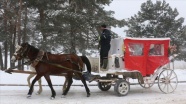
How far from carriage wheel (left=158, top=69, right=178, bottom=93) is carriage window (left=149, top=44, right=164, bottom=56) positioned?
2.34 ft

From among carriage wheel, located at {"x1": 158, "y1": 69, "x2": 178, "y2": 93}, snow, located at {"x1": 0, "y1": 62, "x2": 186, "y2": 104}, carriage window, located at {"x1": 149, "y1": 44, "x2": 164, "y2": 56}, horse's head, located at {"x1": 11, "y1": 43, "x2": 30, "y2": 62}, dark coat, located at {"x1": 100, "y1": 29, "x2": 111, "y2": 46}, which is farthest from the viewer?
carriage wheel, located at {"x1": 158, "y1": 69, "x2": 178, "y2": 93}

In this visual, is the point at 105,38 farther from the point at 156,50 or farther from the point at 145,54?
the point at 156,50

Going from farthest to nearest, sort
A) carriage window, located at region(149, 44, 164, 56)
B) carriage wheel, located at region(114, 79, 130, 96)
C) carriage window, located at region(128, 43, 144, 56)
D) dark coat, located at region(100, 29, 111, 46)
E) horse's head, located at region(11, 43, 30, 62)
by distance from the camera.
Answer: carriage window, located at region(149, 44, 164, 56) < carriage window, located at region(128, 43, 144, 56) < dark coat, located at region(100, 29, 111, 46) < carriage wheel, located at region(114, 79, 130, 96) < horse's head, located at region(11, 43, 30, 62)

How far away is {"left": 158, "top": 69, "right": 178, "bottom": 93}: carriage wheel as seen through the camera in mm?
12352

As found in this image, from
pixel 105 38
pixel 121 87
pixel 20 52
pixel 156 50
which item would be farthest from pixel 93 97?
pixel 156 50

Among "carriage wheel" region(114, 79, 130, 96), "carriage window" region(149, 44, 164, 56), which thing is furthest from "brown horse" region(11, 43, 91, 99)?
"carriage window" region(149, 44, 164, 56)

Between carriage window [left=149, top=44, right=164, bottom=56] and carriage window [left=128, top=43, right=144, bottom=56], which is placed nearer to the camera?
carriage window [left=128, top=43, right=144, bottom=56]

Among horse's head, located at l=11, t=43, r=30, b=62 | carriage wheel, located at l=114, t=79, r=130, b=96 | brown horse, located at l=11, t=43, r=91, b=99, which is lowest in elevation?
carriage wheel, located at l=114, t=79, r=130, b=96

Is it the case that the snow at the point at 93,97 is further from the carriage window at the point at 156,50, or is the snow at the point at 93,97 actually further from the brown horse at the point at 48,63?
the carriage window at the point at 156,50

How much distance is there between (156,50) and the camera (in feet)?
40.2

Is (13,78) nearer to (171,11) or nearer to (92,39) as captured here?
(92,39)

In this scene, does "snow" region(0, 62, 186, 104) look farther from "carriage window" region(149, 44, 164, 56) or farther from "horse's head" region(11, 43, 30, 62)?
"carriage window" region(149, 44, 164, 56)

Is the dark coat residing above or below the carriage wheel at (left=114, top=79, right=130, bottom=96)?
above

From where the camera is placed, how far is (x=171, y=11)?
3978 centimetres
